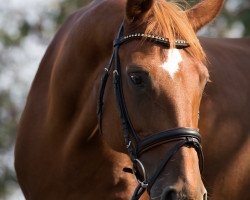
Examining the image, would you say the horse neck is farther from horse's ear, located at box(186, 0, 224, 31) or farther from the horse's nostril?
the horse's nostril

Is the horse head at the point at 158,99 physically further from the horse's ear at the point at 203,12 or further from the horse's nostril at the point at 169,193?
the horse's ear at the point at 203,12

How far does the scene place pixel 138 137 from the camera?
5824mm

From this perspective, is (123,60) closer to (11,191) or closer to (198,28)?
(198,28)

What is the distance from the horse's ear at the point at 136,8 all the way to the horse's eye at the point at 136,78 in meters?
0.45

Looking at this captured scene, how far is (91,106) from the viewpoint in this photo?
640 cm

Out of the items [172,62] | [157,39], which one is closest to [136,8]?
[157,39]

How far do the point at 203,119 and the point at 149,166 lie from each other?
129cm

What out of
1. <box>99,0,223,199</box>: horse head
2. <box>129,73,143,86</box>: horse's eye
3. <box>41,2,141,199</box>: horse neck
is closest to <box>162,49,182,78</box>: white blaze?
<box>99,0,223,199</box>: horse head

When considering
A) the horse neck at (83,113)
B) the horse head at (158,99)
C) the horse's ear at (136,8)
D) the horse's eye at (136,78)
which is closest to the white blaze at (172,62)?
the horse head at (158,99)

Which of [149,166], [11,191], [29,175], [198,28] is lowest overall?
[11,191]

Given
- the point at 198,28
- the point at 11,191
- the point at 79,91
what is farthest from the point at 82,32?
the point at 11,191

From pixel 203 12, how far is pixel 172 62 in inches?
33.0

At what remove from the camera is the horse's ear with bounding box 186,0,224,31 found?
251 inches

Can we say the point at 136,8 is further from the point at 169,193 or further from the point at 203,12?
the point at 169,193
